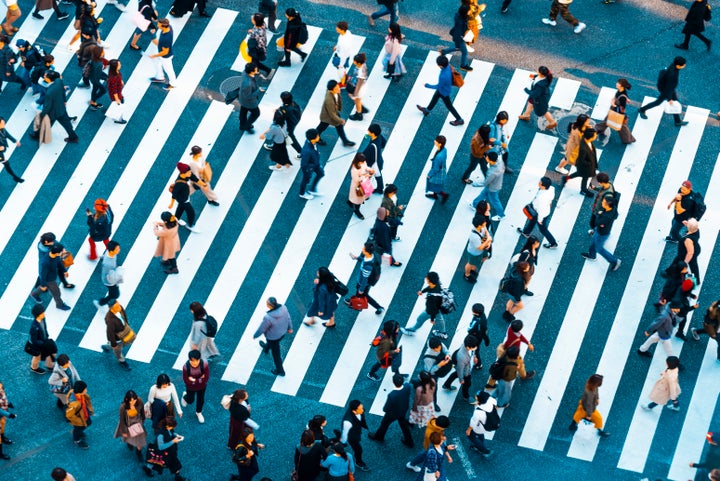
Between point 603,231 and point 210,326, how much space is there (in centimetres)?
742

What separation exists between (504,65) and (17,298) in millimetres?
11175

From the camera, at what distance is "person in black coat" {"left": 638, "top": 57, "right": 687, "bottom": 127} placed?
27.3m

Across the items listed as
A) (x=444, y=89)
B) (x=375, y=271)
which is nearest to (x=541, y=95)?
(x=444, y=89)

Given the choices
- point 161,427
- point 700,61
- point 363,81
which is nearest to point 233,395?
point 161,427

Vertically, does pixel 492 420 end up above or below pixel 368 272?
below

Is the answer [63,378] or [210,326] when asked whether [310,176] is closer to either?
[210,326]

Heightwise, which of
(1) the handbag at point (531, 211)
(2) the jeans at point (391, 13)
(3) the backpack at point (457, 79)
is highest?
(2) the jeans at point (391, 13)

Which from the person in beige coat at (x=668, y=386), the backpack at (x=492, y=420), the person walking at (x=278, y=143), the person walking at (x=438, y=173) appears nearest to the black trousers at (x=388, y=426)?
the backpack at (x=492, y=420)

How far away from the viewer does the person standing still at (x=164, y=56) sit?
28.0 m

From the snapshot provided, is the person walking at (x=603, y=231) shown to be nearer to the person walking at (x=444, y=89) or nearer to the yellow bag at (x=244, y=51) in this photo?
the person walking at (x=444, y=89)

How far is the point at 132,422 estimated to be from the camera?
880 inches

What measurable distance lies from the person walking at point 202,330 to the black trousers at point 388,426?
3267mm

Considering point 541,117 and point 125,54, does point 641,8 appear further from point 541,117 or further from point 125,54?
point 125,54

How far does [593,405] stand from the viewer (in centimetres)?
2311
